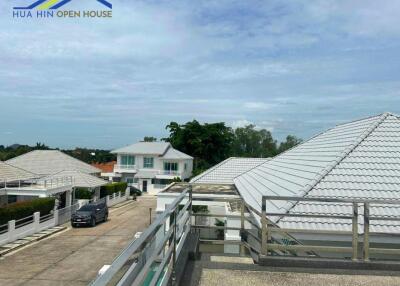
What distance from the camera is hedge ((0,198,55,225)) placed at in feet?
77.0

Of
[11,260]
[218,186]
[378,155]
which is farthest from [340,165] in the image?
[11,260]

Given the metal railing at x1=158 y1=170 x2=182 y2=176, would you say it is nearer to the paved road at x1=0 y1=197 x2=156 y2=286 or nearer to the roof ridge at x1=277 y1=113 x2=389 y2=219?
the paved road at x1=0 y1=197 x2=156 y2=286

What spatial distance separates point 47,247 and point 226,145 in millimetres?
49278

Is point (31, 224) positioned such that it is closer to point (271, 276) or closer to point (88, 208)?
point (88, 208)

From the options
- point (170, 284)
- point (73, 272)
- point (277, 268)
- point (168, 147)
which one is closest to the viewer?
point (170, 284)

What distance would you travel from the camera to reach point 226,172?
2992 cm

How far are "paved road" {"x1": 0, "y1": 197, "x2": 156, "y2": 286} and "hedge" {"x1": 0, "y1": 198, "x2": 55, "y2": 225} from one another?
7.49 ft

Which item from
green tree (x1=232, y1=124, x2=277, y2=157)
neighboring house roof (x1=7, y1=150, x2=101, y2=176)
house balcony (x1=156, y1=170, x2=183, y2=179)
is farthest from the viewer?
green tree (x1=232, y1=124, x2=277, y2=157)

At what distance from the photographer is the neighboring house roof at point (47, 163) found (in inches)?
1839

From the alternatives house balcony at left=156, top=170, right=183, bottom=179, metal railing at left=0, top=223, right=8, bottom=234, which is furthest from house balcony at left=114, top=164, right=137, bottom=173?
metal railing at left=0, top=223, right=8, bottom=234

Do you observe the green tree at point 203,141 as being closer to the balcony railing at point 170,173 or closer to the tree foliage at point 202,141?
the tree foliage at point 202,141

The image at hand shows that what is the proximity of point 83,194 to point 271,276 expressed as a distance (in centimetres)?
3508

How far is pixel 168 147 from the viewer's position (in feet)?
206

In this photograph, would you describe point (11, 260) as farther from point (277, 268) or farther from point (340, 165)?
point (277, 268)
